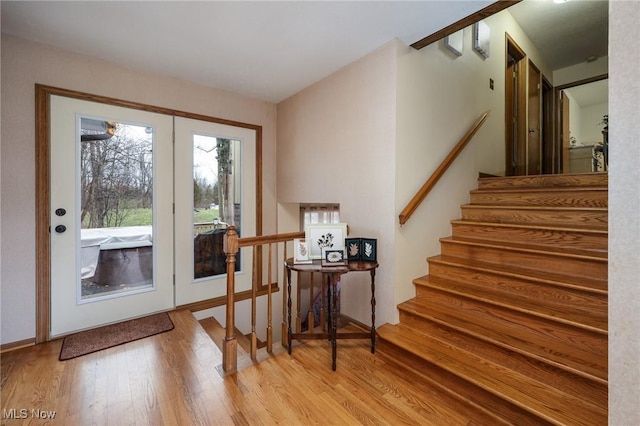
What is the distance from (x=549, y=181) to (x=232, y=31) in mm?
3180

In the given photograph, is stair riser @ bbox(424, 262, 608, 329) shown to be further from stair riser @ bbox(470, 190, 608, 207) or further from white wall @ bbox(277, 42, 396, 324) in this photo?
stair riser @ bbox(470, 190, 608, 207)

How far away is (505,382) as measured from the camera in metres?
1.47

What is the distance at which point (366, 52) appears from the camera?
229cm

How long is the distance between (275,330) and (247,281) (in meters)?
0.74

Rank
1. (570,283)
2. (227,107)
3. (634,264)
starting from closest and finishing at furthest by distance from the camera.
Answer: (634,264) < (570,283) < (227,107)

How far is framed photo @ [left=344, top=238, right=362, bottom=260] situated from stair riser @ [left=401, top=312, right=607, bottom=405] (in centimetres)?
64

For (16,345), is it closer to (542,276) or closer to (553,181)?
(542,276)

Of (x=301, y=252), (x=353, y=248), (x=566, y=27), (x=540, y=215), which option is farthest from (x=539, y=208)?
(x=566, y=27)

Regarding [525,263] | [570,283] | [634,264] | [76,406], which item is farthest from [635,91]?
[76,406]

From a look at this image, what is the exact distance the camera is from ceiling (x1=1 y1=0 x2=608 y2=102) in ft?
5.78

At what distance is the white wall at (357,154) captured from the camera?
2172mm

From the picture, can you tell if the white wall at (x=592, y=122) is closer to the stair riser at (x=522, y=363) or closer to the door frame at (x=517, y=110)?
the door frame at (x=517, y=110)

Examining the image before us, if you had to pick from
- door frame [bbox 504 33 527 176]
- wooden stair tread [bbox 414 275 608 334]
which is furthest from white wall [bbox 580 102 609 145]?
wooden stair tread [bbox 414 275 608 334]

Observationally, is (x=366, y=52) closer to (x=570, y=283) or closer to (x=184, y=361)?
(x=570, y=283)
